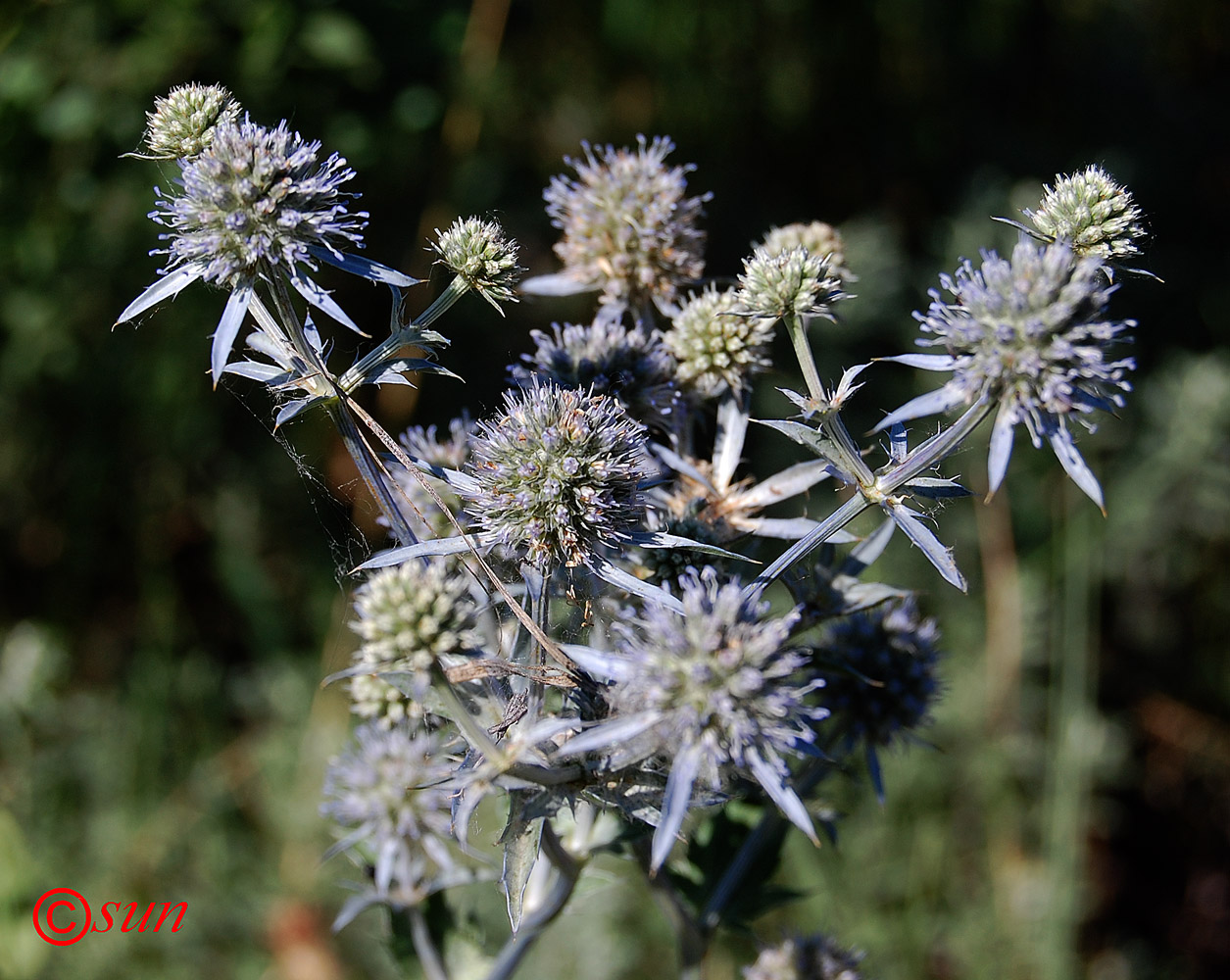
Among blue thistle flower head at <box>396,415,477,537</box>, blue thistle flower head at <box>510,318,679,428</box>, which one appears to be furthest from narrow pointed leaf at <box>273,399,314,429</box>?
blue thistle flower head at <box>510,318,679,428</box>

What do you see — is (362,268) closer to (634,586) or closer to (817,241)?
(634,586)

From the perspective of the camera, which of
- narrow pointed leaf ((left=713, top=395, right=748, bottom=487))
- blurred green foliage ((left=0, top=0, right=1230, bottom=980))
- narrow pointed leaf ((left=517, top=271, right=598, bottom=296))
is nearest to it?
narrow pointed leaf ((left=713, top=395, right=748, bottom=487))

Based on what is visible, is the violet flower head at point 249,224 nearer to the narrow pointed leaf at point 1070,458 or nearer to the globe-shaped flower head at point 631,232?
the globe-shaped flower head at point 631,232

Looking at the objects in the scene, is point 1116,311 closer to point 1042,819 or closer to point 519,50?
point 1042,819

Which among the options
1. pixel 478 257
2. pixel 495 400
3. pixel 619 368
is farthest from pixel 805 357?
pixel 495 400

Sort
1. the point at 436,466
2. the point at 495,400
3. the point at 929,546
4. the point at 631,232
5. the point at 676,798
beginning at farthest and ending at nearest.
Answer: the point at 495,400 → the point at 631,232 → the point at 436,466 → the point at 929,546 → the point at 676,798

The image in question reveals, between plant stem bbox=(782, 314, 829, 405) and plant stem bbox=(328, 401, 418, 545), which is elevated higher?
plant stem bbox=(328, 401, 418, 545)

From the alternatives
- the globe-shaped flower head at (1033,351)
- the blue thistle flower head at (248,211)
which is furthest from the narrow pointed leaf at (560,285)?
the globe-shaped flower head at (1033,351)

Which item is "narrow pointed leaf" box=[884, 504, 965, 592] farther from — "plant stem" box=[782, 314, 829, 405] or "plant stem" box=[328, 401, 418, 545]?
"plant stem" box=[328, 401, 418, 545]
